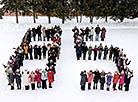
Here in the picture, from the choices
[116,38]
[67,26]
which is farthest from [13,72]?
[67,26]

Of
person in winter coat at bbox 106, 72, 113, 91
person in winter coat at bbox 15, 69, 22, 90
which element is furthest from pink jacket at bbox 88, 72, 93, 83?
person in winter coat at bbox 15, 69, 22, 90

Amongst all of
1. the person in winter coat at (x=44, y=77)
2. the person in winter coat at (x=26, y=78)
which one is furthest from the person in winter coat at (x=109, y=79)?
the person in winter coat at (x=26, y=78)

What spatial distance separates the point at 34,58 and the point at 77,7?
37.2 ft

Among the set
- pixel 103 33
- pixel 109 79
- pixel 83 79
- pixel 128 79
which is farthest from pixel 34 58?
pixel 128 79

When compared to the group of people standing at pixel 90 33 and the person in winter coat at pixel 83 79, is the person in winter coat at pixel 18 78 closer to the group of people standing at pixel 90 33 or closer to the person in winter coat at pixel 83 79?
the person in winter coat at pixel 83 79

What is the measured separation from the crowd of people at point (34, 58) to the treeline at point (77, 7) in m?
5.66

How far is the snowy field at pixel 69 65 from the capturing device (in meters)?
18.2

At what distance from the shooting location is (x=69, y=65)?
2273 cm

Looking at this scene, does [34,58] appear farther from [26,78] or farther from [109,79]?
[109,79]

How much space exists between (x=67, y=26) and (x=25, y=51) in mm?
10866

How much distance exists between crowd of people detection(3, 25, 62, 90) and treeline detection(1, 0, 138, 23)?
566 centimetres

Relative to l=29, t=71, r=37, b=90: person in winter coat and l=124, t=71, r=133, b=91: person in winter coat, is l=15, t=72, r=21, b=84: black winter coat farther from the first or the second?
l=124, t=71, r=133, b=91: person in winter coat

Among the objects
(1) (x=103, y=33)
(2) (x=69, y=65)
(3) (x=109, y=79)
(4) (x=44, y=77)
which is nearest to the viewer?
(3) (x=109, y=79)

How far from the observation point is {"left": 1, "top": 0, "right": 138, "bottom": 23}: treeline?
1293 inches
